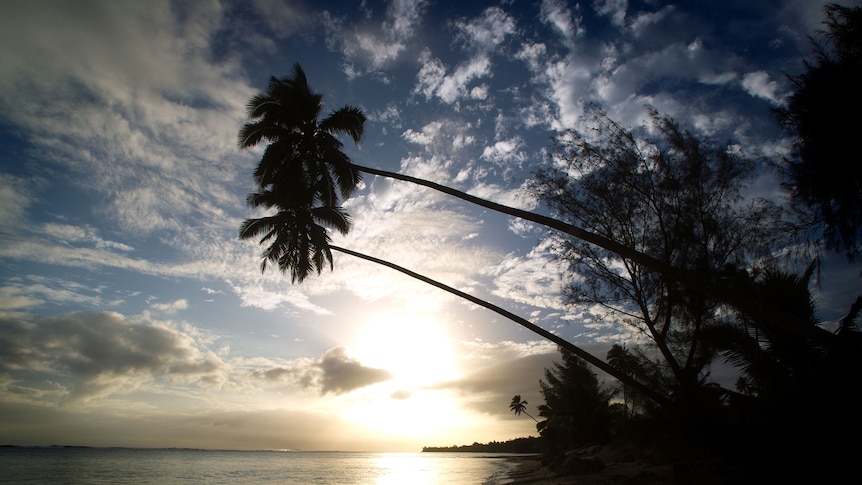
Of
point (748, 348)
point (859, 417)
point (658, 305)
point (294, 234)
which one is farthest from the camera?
point (294, 234)

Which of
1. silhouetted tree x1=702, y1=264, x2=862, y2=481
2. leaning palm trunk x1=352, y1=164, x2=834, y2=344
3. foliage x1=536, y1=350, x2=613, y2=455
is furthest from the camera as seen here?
foliage x1=536, y1=350, x2=613, y2=455

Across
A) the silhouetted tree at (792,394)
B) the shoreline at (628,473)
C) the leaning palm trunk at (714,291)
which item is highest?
the leaning palm trunk at (714,291)

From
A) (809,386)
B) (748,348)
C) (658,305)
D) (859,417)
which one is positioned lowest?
(859,417)

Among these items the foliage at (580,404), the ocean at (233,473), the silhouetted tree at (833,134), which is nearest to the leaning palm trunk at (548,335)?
the silhouetted tree at (833,134)

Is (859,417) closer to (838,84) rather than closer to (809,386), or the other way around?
(809,386)

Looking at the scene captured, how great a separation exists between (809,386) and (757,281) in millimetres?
6326

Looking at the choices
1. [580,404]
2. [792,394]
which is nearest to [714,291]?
[792,394]

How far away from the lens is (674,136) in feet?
45.2

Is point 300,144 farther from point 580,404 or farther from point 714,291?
point 580,404

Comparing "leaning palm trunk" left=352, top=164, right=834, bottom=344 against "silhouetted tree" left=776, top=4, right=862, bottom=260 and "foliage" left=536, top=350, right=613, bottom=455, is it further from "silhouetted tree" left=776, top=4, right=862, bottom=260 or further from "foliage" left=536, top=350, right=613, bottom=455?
"foliage" left=536, top=350, right=613, bottom=455

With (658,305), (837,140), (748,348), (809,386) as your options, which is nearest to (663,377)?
(658,305)

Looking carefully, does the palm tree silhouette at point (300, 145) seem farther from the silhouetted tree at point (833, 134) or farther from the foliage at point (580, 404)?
the foliage at point (580, 404)

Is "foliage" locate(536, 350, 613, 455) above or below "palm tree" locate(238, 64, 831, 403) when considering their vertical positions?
below

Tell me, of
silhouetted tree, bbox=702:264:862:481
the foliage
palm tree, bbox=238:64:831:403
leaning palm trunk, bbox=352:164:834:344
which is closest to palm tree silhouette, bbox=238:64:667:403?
palm tree, bbox=238:64:831:403
